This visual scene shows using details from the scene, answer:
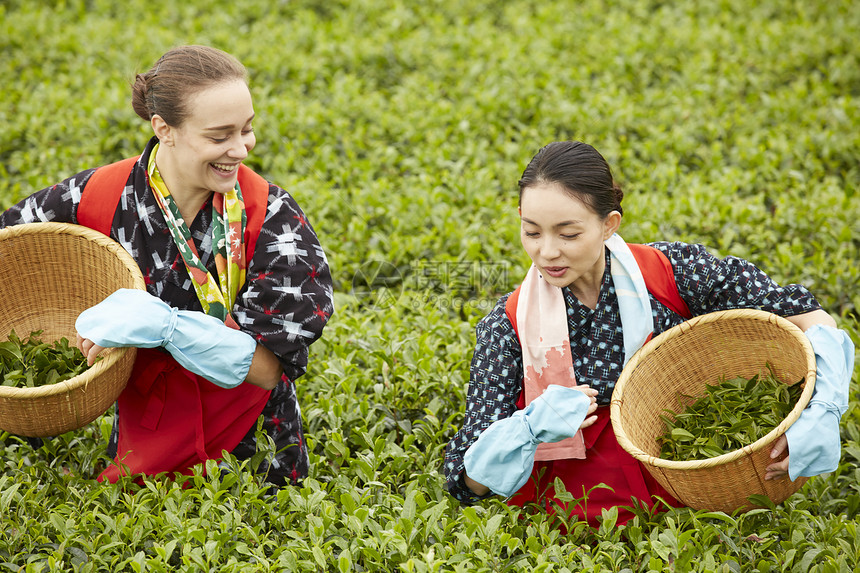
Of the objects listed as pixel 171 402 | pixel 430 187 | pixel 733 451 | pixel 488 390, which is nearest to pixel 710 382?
pixel 733 451

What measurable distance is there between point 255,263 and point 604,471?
113 cm

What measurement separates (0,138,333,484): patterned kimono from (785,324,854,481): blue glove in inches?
48.5

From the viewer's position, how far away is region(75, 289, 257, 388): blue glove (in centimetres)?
204

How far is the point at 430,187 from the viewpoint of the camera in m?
4.19

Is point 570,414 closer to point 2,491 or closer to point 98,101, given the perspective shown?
point 2,491

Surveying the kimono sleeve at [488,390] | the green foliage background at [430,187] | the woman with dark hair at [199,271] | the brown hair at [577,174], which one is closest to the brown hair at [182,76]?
the woman with dark hair at [199,271]

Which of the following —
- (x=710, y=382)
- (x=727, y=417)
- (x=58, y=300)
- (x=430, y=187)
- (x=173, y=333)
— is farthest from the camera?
(x=430, y=187)

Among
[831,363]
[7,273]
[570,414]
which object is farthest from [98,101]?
[831,363]

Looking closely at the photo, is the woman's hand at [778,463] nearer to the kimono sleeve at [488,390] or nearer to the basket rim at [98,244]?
the kimono sleeve at [488,390]

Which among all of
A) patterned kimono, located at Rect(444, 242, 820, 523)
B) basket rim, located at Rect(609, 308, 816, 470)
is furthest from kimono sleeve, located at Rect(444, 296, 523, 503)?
basket rim, located at Rect(609, 308, 816, 470)

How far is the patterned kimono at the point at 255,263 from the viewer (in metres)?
2.23

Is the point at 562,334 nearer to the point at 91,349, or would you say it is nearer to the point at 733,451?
the point at 733,451

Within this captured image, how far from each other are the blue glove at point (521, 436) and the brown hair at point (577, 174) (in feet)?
1.66

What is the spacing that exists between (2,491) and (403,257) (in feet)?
6.26
